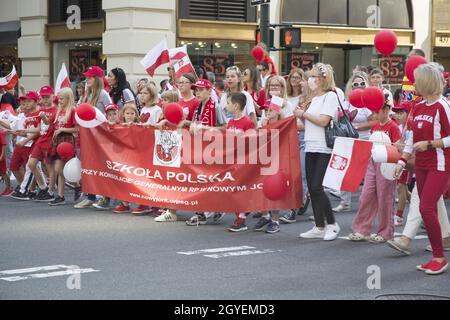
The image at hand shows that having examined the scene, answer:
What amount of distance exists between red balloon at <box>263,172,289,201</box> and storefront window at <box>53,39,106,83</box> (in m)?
12.4

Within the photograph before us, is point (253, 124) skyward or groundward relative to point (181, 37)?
groundward

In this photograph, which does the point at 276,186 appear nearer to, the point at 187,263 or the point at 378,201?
the point at 378,201

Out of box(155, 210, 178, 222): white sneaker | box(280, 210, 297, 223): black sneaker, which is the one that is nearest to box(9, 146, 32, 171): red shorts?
box(155, 210, 178, 222): white sneaker

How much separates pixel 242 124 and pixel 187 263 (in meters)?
2.60

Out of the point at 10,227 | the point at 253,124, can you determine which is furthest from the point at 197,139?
the point at 10,227

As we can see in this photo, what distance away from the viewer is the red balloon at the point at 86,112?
11.8m

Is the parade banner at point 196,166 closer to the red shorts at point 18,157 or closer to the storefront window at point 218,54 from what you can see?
the red shorts at point 18,157

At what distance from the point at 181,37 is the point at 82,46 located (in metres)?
3.18

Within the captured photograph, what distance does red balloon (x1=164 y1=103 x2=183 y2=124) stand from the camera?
34.1 ft

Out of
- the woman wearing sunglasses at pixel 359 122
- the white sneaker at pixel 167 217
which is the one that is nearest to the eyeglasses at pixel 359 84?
the woman wearing sunglasses at pixel 359 122

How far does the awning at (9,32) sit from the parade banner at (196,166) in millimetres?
13550

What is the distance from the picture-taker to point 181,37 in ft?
69.4

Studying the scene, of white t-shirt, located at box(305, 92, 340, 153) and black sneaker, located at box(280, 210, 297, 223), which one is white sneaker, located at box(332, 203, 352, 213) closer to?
black sneaker, located at box(280, 210, 297, 223)

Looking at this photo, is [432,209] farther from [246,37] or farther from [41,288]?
→ [246,37]
